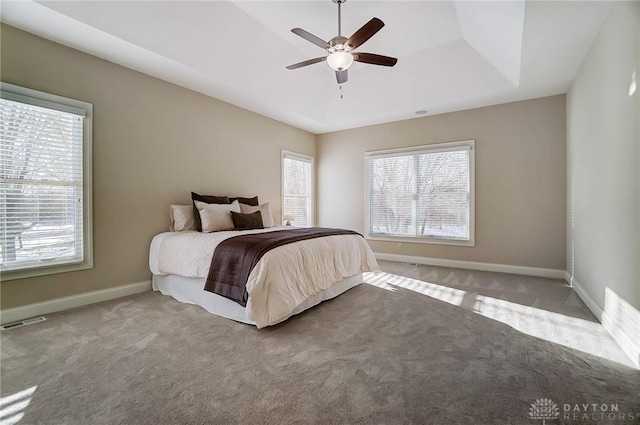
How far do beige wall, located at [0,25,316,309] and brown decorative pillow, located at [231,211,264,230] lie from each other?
789 millimetres

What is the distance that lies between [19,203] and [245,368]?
9.16ft

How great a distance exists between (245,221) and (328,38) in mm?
2717

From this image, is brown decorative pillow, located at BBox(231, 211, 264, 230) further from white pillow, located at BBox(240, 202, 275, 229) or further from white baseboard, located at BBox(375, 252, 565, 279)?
white baseboard, located at BBox(375, 252, 565, 279)

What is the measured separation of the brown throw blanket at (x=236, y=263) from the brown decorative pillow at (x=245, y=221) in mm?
1066

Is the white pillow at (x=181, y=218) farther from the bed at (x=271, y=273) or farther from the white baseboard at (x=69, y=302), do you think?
the white baseboard at (x=69, y=302)

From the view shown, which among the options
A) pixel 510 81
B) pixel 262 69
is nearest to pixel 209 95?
pixel 262 69

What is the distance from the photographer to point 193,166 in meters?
4.24

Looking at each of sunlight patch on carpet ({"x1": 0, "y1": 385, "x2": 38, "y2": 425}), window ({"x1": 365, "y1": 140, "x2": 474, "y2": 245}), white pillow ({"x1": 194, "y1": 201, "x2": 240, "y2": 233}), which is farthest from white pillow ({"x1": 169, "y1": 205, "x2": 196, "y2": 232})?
window ({"x1": 365, "y1": 140, "x2": 474, "y2": 245})

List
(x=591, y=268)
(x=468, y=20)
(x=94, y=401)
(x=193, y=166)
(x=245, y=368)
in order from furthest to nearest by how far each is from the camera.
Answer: (x=193, y=166) < (x=468, y=20) < (x=591, y=268) < (x=245, y=368) < (x=94, y=401)

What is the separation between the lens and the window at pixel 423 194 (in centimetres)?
504

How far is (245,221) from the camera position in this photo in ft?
13.4

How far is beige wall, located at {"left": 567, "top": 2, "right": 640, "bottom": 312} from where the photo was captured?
2131 mm

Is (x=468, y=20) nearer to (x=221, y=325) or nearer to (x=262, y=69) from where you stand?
(x=262, y=69)

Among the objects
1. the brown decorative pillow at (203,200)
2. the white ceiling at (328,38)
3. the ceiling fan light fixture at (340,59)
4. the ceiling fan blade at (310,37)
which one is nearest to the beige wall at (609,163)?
the white ceiling at (328,38)
